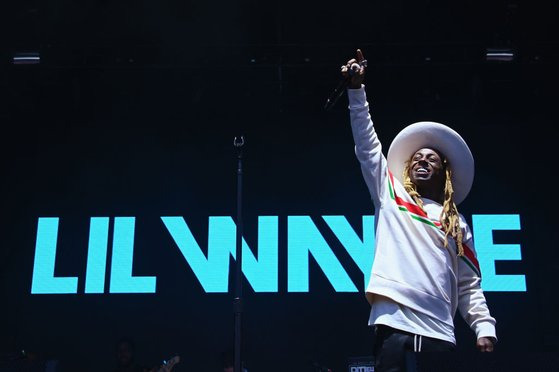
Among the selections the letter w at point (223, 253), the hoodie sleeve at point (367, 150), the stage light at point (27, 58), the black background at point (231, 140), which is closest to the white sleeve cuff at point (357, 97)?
the hoodie sleeve at point (367, 150)

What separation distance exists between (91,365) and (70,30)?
11.1ft

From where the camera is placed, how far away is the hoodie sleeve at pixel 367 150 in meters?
2.49

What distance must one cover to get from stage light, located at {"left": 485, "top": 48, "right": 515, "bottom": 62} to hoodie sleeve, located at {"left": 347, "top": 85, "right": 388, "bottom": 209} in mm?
4591

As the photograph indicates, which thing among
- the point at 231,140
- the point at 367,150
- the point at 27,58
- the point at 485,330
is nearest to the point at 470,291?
the point at 485,330

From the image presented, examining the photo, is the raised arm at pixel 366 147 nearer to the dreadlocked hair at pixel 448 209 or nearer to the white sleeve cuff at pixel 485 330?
the dreadlocked hair at pixel 448 209

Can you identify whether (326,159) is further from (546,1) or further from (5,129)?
(5,129)

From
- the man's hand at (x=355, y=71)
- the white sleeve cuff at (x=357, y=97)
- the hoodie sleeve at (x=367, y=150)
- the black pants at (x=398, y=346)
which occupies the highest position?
the man's hand at (x=355, y=71)

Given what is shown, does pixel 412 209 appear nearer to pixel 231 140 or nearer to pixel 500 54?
pixel 500 54

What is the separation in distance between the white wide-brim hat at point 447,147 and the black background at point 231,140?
12.5 feet

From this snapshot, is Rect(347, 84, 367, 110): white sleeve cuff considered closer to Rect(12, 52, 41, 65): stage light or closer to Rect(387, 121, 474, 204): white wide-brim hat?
Rect(387, 121, 474, 204): white wide-brim hat

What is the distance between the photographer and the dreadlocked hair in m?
2.47

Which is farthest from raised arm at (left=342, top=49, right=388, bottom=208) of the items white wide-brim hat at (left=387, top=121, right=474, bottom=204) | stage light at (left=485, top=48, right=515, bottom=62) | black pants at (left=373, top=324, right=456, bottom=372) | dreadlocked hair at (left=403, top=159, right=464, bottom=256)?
stage light at (left=485, top=48, right=515, bottom=62)

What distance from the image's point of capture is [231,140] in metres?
7.62

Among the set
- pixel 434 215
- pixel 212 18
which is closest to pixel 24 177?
pixel 212 18
